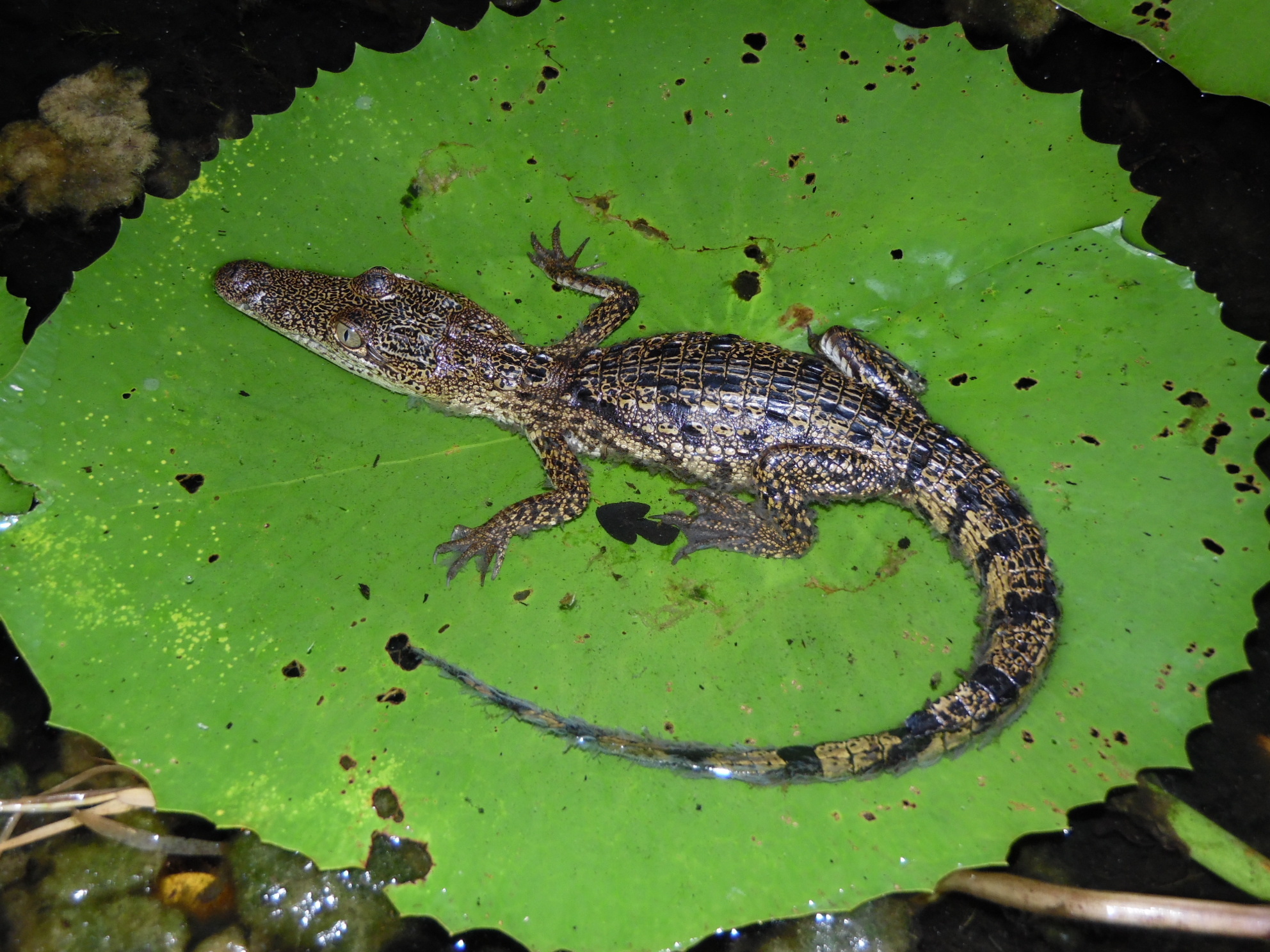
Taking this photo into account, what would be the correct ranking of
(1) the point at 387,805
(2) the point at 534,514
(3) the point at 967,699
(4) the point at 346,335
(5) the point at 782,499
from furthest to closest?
A: (4) the point at 346,335 < (5) the point at 782,499 < (2) the point at 534,514 < (3) the point at 967,699 < (1) the point at 387,805

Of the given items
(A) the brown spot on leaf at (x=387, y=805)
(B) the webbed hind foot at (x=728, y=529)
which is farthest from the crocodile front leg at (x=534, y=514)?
(A) the brown spot on leaf at (x=387, y=805)

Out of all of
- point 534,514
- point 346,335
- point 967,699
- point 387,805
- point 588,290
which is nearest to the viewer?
point 387,805

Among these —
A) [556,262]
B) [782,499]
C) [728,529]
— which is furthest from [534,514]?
[556,262]

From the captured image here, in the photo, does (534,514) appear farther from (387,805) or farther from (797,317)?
(797,317)

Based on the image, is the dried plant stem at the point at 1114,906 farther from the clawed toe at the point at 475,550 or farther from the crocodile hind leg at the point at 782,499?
the clawed toe at the point at 475,550

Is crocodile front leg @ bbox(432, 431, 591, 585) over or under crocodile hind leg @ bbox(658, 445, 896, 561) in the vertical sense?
under

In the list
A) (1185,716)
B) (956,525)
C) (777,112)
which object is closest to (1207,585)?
(1185,716)

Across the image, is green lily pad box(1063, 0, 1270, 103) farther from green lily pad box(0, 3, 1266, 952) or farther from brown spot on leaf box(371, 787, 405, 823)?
brown spot on leaf box(371, 787, 405, 823)

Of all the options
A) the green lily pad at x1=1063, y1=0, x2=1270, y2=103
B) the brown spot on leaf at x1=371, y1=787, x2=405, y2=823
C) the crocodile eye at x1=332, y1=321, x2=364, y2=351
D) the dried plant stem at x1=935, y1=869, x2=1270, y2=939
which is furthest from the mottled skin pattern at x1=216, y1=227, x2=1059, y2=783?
the green lily pad at x1=1063, y1=0, x2=1270, y2=103
